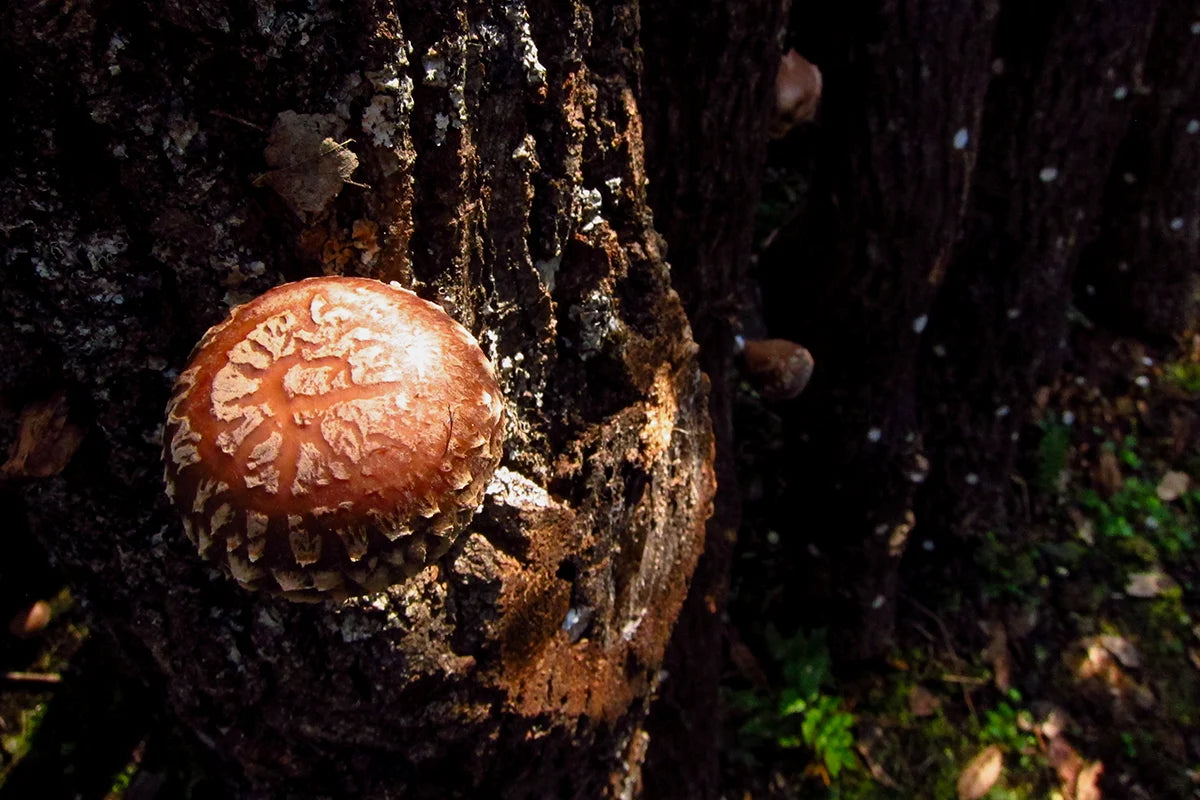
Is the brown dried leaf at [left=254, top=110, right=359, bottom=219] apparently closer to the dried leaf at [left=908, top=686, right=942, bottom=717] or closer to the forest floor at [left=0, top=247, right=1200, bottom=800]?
the forest floor at [left=0, top=247, right=1200, bottom=800]

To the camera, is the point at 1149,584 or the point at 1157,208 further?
the point at 1157,208

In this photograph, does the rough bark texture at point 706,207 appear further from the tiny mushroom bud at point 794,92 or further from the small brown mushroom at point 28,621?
the small brown mushroom at point 28,621

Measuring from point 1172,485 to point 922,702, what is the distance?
2726mm

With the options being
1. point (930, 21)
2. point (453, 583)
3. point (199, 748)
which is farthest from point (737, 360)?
point (199, 748)

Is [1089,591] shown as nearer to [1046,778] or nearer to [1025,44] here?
[1046,778]

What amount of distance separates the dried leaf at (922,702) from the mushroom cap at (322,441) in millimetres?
3800

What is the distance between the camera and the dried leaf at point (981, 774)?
403 cm

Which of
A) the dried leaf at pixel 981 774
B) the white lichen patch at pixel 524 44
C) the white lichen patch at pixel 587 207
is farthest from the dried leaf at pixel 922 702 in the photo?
the white lichen patch at pixel 524 44

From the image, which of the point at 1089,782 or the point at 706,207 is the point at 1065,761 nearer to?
the point at 1089,782

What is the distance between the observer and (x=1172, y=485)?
217 inches

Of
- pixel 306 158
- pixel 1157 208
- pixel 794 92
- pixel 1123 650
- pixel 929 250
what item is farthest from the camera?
pixel 1157 208

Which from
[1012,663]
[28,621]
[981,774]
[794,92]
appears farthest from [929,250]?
[28,621]

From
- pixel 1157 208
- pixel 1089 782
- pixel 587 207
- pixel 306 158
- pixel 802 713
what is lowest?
pixel 1089 782

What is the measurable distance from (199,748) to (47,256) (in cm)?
145
